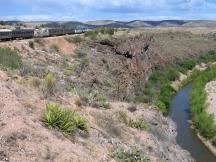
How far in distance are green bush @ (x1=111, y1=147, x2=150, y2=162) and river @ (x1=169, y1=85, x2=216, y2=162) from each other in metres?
17.2

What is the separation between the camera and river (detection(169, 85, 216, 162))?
42878 millimetres

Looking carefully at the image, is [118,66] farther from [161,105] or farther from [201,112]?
[201,112]

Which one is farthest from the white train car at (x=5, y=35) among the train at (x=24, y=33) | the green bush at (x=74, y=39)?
the green bush at (x=74, y=39)

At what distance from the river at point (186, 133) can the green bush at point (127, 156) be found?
56.3 ft

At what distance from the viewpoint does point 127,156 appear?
2467cm

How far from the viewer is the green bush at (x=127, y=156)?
24002 millimetres

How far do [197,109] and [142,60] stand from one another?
79.8ft

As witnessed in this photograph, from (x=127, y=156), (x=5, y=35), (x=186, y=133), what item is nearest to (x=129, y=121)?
(x=127, y=156)

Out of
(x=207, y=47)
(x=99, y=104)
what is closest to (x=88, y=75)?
(x=99, y=104)

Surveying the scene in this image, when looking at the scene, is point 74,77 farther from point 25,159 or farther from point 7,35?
point 25,159

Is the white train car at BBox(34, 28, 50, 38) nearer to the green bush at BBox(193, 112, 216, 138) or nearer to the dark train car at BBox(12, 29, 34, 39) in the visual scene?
the dark train car at BBox(12, 29, 34, 39)

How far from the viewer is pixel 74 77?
143ft

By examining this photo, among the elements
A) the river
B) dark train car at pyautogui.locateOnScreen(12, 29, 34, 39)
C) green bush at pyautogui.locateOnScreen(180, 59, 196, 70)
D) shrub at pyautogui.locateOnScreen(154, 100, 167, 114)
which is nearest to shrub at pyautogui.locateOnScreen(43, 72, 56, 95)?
the river

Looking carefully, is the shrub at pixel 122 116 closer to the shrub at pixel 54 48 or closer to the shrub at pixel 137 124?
the shrub at pixel 137 124
